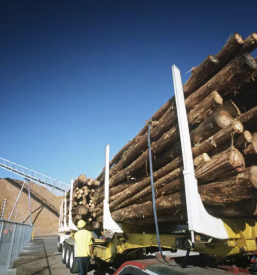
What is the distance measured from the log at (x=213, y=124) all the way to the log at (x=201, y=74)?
674 mm

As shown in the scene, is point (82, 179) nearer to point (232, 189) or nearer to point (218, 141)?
point (218, 141)

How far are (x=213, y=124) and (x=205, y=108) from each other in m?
0.31

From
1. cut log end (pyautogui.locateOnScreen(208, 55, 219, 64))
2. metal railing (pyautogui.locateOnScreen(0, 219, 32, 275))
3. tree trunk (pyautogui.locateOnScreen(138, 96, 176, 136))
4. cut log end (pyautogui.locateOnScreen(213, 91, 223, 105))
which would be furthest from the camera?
metal railing (pyautogui.locateOnScreen(0, 219, 32, 275))

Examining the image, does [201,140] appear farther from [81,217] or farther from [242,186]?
[81,217]

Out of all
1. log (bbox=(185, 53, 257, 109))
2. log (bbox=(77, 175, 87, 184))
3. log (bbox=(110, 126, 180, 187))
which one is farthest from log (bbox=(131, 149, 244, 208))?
log (bbox=(77, 175, 87, 184))

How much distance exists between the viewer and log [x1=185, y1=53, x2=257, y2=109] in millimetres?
2566

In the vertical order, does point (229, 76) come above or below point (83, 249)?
above

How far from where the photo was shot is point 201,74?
3236mm

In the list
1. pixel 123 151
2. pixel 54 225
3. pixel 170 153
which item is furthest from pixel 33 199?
pixel 170 153

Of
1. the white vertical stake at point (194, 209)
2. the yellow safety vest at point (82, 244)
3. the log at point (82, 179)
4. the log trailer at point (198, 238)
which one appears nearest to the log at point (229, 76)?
the log trailer at point (198, 238)

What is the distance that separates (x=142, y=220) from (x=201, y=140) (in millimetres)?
2071

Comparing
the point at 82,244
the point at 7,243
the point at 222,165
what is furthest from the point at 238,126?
the point at 7,243

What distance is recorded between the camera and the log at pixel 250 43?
2557mm

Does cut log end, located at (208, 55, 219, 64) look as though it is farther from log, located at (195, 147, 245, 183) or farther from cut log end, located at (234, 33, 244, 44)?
log, located at (195, 147, 245, 183)
